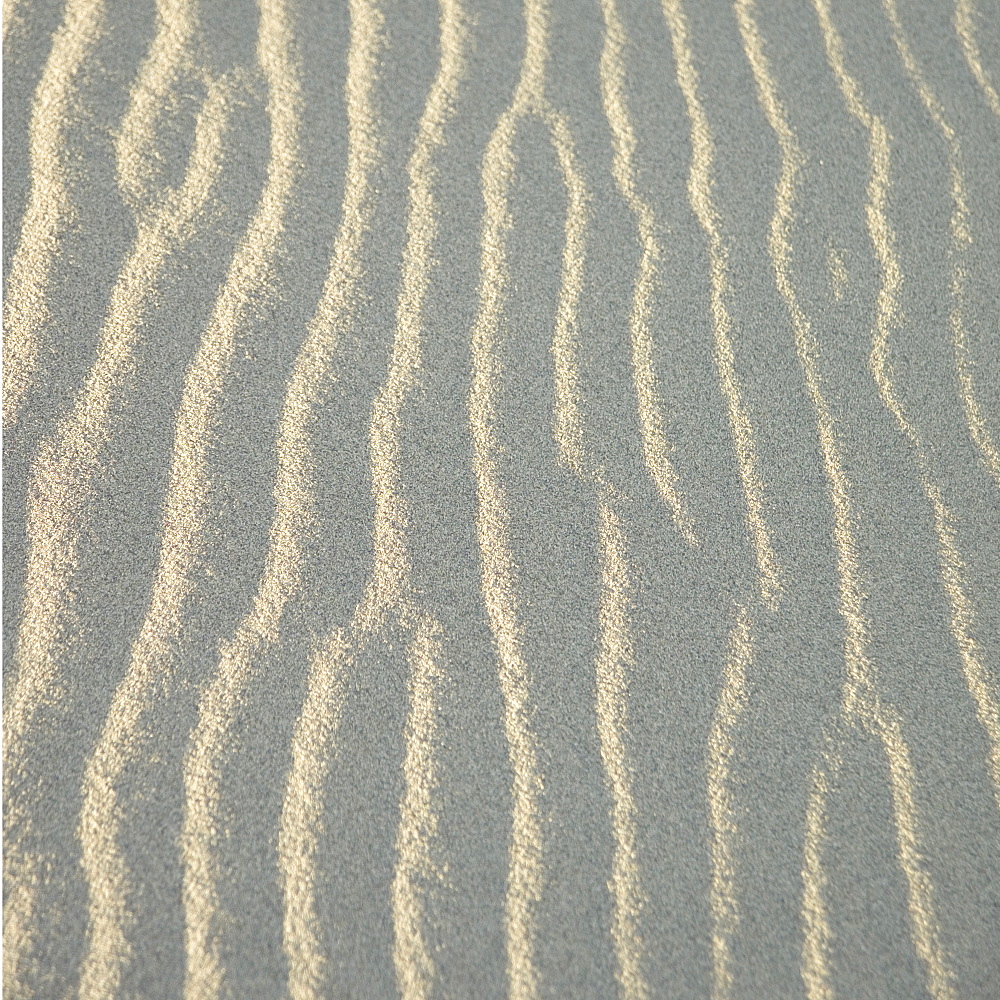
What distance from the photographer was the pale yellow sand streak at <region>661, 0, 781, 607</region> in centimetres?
142

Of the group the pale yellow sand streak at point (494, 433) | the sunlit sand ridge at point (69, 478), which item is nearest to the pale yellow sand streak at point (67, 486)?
the sunlit sand ridge at point (69, 478)

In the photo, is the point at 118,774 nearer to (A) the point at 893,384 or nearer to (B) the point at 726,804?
(B) the point at 726,804

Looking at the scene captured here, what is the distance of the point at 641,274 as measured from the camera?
5.48ft

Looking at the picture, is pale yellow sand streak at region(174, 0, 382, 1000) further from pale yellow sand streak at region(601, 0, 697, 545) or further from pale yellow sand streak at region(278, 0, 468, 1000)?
pale yellow sand streak at region(601, 0, 697, 545)

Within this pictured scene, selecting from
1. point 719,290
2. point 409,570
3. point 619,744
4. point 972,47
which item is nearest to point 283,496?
point 409,570

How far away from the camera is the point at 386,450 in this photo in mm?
1478

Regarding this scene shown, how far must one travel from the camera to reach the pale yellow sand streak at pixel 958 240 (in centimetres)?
154

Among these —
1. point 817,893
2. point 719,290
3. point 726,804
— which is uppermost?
point 719,290

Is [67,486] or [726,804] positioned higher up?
[67,486]

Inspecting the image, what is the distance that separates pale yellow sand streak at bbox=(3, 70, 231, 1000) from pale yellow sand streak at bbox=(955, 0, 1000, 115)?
1626 mm

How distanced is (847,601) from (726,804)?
38cm

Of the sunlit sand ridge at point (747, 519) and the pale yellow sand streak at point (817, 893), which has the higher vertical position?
the sunlit sand ridge at point (747, 519)

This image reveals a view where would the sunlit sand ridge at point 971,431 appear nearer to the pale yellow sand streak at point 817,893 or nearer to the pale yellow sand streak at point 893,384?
the pale yellow sand streak at point 893,384

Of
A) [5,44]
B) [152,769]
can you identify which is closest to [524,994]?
[152,769]
